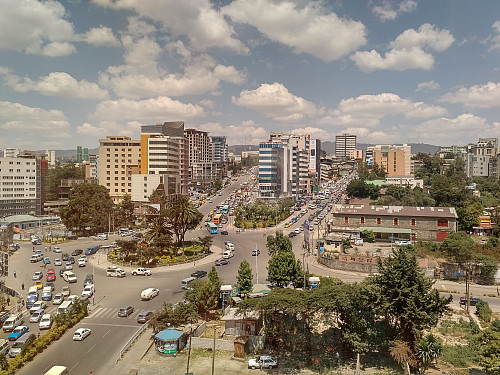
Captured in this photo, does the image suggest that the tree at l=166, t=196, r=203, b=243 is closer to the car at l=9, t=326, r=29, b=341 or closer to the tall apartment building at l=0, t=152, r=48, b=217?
the car at l=9, t=326, r=29, b=341

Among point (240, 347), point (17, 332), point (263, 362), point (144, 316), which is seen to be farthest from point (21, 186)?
point (263, 362)

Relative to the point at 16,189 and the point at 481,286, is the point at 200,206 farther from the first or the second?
the point at 481,286

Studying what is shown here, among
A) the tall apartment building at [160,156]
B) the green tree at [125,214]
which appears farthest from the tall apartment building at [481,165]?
the green tree at [125,214]

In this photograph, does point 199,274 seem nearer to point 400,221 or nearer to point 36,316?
point 36,316

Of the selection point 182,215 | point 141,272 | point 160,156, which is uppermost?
point 160,156

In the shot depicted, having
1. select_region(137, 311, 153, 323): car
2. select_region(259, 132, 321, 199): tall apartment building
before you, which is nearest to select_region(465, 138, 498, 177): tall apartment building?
select_region(259, 132, 321, 199): tall apartment building

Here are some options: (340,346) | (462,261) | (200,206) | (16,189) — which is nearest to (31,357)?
A: (340,346)
